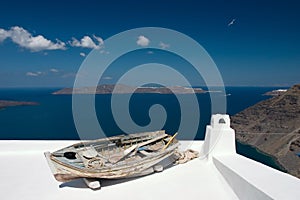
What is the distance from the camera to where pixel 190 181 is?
302 cm

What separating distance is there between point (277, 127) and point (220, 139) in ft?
73.3

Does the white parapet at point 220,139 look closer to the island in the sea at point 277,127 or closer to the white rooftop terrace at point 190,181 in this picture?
the white rooftop terrace at point 190,181

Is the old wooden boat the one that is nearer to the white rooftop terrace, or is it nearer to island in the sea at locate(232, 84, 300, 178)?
the white rooftop terrace

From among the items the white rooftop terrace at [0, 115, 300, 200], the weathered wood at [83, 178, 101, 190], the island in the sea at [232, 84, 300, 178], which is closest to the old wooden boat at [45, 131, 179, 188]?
the weathered wood at [83, 178, 101, 190]

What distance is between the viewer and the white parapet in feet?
11.7

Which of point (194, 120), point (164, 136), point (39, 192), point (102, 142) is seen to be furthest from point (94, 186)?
point (194, 120)

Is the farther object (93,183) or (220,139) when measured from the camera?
(220,139)

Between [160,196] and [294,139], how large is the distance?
21.1 meters

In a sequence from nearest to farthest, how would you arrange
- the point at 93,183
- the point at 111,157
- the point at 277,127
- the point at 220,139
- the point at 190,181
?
the point at 93,183, the point at 190,181, the point at 111,157, the point at 220,139, the point at 277,127

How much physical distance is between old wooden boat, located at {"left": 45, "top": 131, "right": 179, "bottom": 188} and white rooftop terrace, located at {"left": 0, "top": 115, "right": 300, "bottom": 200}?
8.0 inches

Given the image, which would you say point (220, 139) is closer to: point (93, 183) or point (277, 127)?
point (93, 183)

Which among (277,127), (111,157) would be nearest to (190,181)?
(111,157)

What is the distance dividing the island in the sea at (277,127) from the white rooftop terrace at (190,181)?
53.7ft

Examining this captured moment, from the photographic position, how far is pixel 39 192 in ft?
8.80
